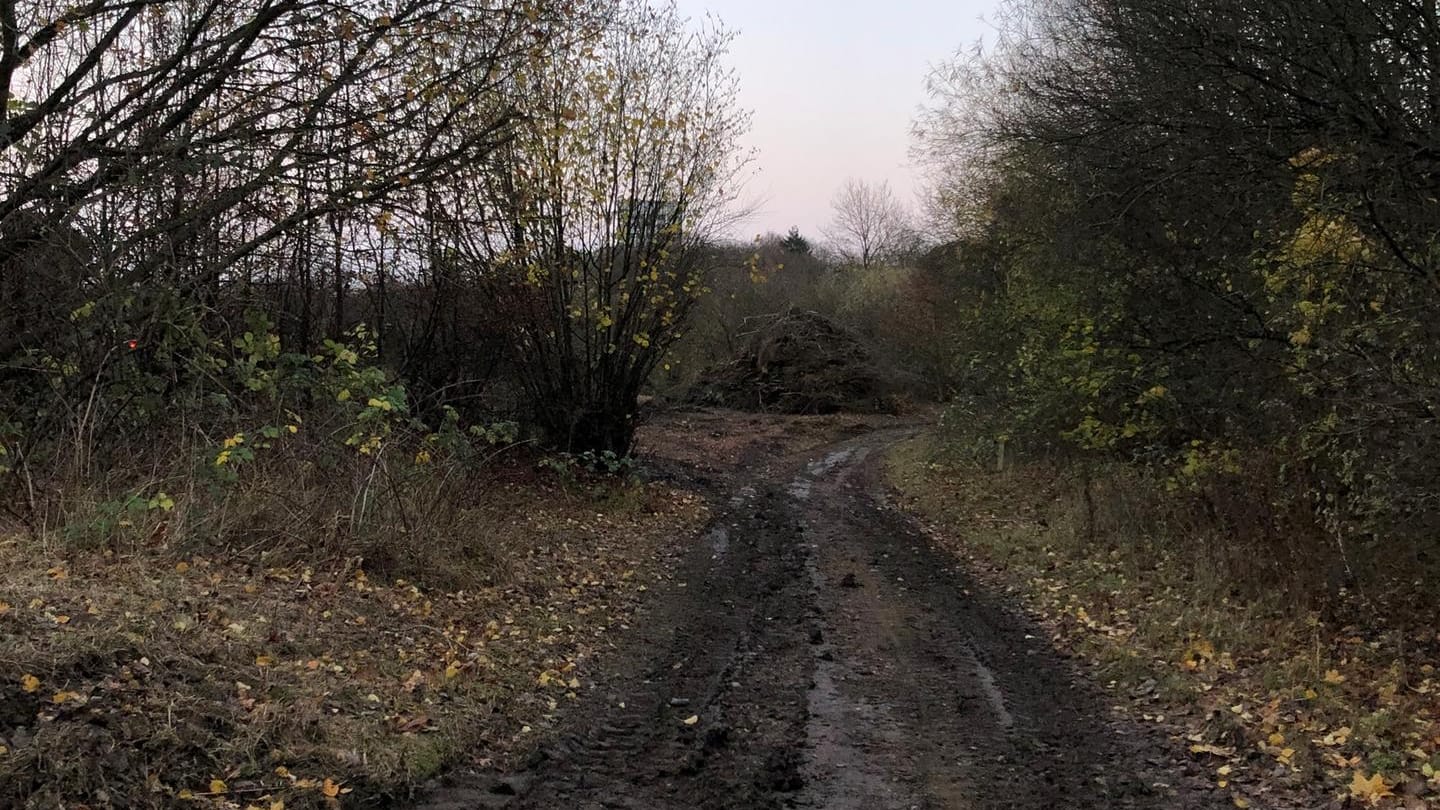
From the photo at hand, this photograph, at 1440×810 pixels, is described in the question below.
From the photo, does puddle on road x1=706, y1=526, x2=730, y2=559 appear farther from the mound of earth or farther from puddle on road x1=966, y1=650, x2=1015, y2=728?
the mound of earth

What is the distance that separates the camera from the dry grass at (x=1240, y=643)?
4.76 meters

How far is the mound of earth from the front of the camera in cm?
3488

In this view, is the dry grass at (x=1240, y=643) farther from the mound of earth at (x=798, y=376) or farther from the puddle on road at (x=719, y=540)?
the mound of earth at (x=798, y=376)

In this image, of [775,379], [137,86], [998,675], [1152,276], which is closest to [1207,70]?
[1152,276]

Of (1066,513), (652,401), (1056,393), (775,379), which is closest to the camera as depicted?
(1066,513)

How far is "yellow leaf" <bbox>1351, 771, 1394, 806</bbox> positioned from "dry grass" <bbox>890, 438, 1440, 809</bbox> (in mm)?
17

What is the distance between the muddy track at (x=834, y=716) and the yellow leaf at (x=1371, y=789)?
68cm

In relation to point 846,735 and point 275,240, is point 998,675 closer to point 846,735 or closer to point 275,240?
point 846,735

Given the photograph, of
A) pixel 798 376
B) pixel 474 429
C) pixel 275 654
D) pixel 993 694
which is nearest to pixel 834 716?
pixel 993 694

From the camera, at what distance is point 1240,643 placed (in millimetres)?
6645

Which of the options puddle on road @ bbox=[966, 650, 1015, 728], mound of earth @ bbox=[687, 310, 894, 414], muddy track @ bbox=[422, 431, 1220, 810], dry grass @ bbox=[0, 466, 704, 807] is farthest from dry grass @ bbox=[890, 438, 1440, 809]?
mound of earth @ bbox=[687, 310, 894, 414]

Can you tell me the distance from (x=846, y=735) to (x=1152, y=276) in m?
6.95

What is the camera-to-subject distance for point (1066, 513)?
11.6m

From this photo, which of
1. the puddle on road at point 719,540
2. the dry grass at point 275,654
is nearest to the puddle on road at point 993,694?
the dry grass at point 275,654
